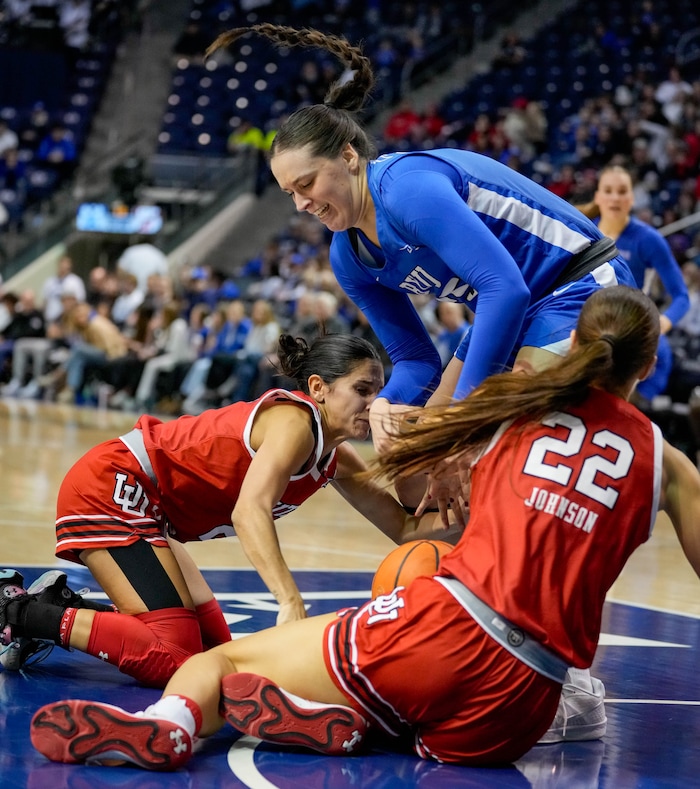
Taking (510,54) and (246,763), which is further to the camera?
(510,54)

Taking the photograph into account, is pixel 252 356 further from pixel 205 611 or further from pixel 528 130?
pixel 205 611

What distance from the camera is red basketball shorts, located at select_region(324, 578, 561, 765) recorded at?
2654 millimetres

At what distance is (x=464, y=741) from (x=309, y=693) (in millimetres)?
373

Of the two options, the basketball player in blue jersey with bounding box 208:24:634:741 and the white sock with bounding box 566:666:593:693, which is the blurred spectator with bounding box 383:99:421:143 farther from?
the white sock with bounding box 566:666:593:693

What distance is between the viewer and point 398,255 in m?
3.32

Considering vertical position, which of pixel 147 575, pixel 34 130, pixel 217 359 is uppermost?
pixel 147 575

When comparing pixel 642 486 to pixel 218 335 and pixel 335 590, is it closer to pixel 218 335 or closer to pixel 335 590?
pixel 335 590

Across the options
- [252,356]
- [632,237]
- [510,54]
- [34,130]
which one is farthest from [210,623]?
[34,130]

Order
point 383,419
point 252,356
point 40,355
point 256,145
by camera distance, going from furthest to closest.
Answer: point 256,145 → point 40,355 → point 252,356 → point 383,419

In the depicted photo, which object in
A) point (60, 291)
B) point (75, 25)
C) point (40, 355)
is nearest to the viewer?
point (40, 355)

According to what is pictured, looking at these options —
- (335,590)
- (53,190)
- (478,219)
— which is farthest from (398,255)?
(53,190)

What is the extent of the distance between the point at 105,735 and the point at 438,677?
732 millimetres

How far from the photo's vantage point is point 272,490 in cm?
314

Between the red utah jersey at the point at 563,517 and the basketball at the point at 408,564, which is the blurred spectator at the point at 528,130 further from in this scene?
the red utah jersey at the point at 563,517
